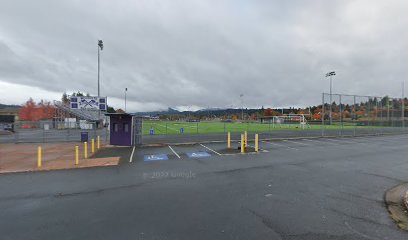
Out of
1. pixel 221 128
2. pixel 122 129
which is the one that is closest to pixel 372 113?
pixel 221 128

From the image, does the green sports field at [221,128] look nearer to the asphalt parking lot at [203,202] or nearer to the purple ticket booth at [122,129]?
the purple ticket booth at [122,129]

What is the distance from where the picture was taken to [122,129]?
21266 mm

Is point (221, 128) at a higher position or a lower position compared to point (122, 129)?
lower

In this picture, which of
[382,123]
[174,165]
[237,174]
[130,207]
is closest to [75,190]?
[130,207]

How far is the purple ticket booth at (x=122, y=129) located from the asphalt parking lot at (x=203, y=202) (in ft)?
31.2

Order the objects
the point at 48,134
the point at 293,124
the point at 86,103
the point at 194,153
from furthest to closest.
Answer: the point at 293,124 < the point at 48,134 < the point at 86,103 < the point at 194,153

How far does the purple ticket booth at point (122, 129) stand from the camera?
21031 mm

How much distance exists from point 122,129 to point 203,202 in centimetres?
1603

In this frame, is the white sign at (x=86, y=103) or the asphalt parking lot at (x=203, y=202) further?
the white sign at (x=86, y=103)

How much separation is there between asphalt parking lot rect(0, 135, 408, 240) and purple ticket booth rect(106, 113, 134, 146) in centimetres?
952

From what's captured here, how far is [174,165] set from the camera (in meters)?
12.5

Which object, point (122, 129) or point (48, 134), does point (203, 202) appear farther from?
point (48, 134)

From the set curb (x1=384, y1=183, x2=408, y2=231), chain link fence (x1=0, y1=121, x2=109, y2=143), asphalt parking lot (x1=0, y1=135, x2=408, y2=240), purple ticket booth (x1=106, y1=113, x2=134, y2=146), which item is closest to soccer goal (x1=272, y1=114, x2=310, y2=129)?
purple ticket booth (x1=106, y1=113, x2=134, y2=146)

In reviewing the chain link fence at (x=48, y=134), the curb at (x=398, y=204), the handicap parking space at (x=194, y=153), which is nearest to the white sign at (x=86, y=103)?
the chain link fence at (x=48, y=134)
